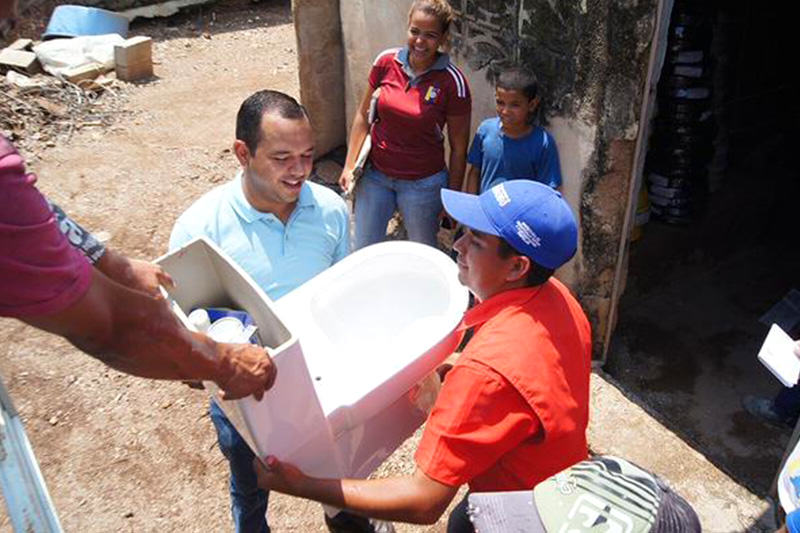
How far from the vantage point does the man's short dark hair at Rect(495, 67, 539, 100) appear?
362 centimetres

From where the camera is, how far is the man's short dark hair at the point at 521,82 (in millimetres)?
3621

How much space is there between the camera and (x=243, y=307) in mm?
2137

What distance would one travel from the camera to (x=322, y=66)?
19.0 ft

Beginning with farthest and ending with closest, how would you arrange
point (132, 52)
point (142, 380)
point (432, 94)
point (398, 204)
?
point (132, 52) → point (398, 204) → point (142, 380) → point (432, 94)

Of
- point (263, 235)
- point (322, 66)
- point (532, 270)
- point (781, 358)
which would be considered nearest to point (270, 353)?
point (532, 270)

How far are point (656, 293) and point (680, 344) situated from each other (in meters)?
0.60

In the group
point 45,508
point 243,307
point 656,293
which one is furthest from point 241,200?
point 656,293

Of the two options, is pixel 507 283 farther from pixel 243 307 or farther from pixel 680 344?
pixel 680 344

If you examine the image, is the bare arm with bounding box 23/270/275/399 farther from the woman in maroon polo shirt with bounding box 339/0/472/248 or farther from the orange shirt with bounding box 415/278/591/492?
the woman in maroon polo shirt with bounding box 339/0/472/248

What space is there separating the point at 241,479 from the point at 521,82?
2416 mm

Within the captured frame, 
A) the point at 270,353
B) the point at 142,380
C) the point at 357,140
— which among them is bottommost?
the point at 142,380

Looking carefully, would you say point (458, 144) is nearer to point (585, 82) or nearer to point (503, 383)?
→ point (585, 82)

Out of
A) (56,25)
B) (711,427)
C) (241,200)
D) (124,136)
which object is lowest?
(711,427)

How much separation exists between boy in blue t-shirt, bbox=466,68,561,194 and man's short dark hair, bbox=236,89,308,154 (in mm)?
1477
